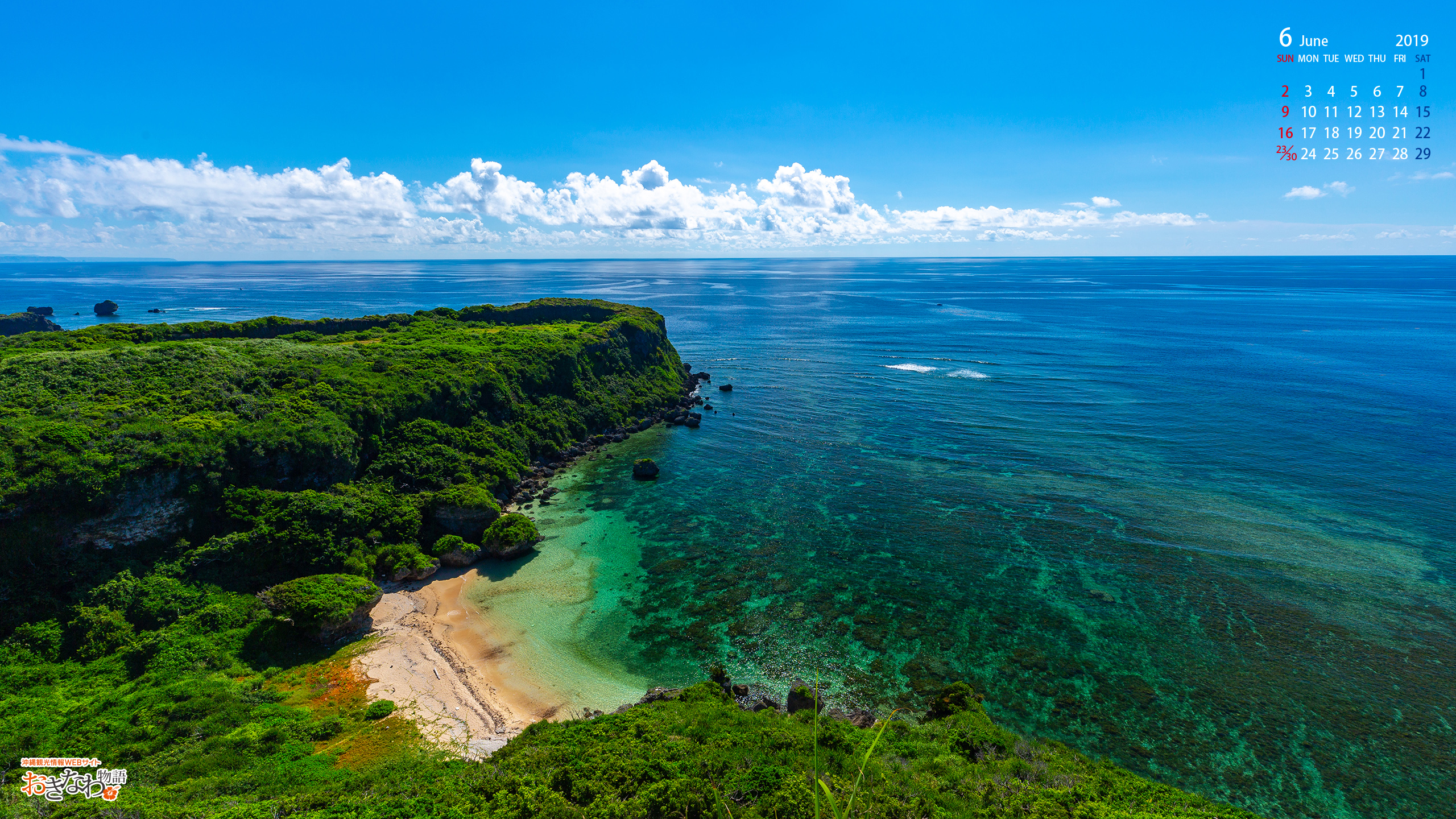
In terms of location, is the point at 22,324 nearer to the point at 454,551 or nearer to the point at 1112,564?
the point at 454,551

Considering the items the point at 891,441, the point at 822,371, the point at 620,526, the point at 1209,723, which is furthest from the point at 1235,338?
the point at 620,526

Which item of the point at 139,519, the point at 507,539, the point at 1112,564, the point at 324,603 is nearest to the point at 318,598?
the point at 324,603

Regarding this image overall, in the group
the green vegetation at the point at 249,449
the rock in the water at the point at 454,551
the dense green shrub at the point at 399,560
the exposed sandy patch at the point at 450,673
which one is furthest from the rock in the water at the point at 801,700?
the green vegetation at the point at 249,449

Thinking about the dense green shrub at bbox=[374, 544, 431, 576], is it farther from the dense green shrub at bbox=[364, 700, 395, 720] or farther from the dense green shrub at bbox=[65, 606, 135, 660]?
the dense green shrub at bbox=[364, 700, 395, 720]

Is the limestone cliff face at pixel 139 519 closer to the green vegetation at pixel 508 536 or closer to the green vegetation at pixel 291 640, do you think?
the green vegetation at pixel 291 640

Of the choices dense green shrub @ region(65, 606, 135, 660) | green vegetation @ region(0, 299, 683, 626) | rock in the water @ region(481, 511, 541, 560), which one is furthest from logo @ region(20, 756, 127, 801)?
rock in the water @ region(481, 511, 541, 560)

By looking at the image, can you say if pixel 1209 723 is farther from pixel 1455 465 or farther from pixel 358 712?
pixel 1455 465
